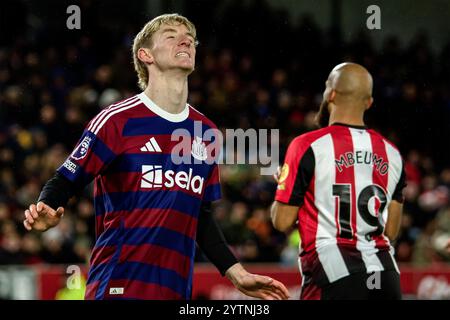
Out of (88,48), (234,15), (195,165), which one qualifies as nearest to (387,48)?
(234,15)

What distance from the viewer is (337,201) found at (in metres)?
4.22

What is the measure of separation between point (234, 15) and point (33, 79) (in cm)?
270

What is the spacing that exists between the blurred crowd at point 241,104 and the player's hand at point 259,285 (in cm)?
556

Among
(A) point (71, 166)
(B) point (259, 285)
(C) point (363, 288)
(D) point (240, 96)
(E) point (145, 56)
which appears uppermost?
(E) point (145, 56)

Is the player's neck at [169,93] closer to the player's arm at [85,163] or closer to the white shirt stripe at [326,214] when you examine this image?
the player's arm at [85,163]

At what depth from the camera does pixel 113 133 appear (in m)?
3.55

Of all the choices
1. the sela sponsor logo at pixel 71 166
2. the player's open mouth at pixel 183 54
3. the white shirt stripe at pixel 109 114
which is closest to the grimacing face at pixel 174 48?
the player's open mouth at pixel 183 54

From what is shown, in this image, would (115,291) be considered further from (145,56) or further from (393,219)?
(393,219)

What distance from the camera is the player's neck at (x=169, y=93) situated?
372 cm

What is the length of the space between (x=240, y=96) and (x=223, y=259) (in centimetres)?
685

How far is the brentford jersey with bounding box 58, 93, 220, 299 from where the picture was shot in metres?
3.52

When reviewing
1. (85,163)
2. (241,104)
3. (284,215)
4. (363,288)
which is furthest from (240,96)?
(85,163)

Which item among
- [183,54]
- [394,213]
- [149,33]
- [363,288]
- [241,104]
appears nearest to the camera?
[183,54]
